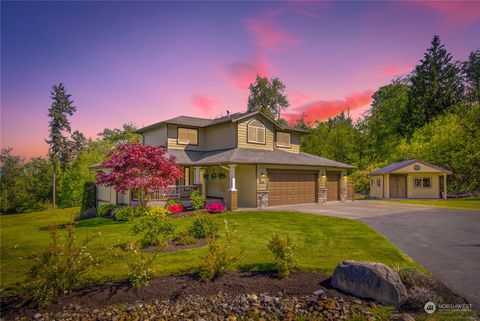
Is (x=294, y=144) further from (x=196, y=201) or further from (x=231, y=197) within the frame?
(x=196, y=201)

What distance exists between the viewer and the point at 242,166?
19797 millimetres

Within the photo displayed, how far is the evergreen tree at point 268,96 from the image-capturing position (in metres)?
45.4

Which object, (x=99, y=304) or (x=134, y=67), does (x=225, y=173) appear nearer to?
(x=134, y=67)

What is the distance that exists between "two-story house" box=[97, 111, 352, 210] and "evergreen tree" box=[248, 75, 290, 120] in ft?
70.2

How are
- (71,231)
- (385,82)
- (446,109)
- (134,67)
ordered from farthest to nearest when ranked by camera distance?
(385,82) → (446,109) → (134,67) → (71,231)

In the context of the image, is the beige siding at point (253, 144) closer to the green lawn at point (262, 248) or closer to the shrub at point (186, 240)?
the green lawn at point (262, 248)

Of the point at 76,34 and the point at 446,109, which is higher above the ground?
the point at 446,109

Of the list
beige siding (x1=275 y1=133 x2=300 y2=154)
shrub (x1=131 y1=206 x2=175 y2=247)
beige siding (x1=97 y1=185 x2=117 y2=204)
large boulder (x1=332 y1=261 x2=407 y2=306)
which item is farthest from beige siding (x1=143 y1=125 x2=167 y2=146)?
large boulder (x1=332 y1=261 x2=407 y2=306)

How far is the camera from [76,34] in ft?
39.3

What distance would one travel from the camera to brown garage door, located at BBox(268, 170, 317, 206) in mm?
19891

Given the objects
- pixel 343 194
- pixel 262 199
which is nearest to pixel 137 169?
pixel 262 199

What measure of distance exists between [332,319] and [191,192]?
16.0 metres

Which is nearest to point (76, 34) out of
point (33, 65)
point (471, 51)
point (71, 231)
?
point (33, 65)

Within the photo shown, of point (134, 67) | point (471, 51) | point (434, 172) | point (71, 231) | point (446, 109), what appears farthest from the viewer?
point (471, 51)
